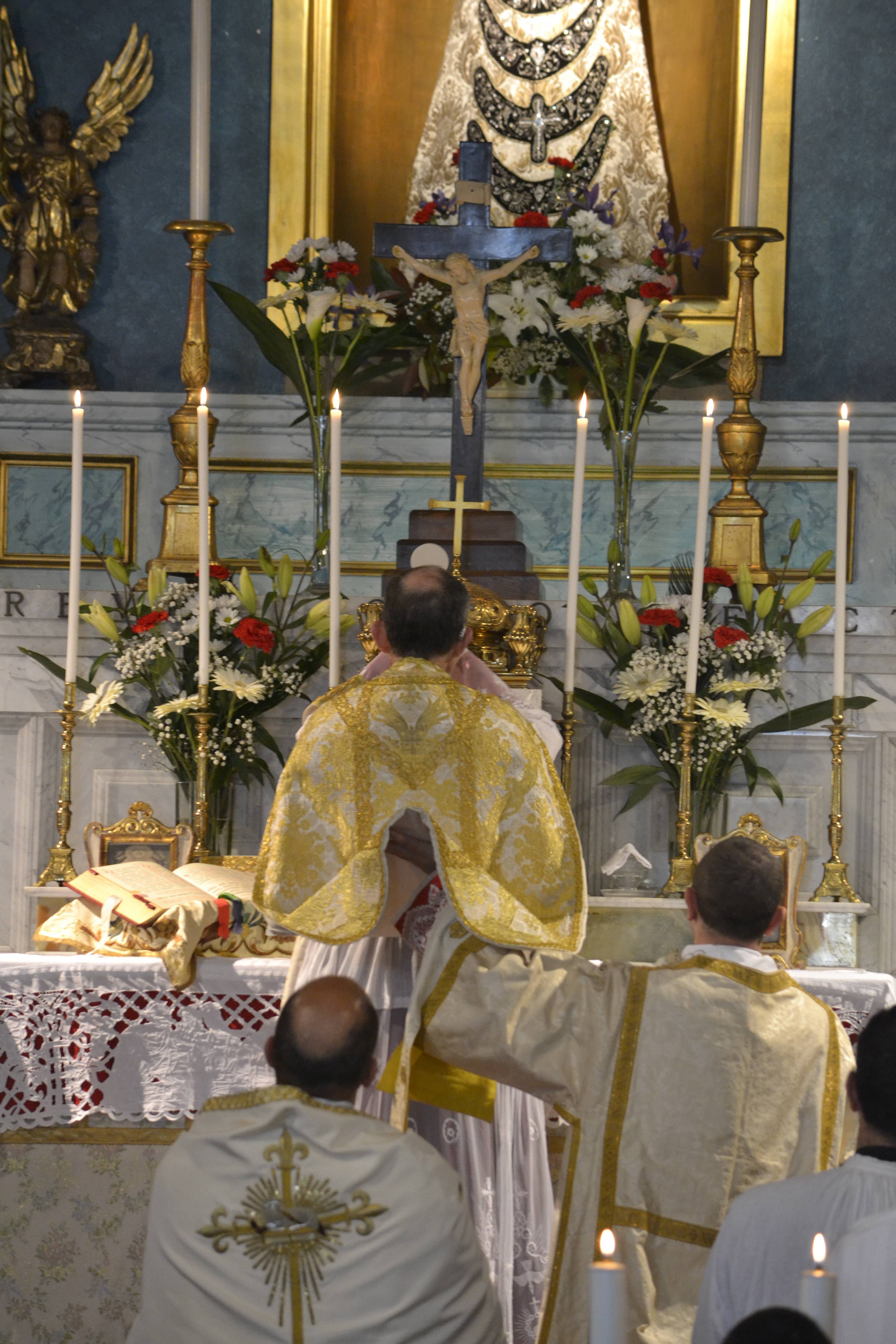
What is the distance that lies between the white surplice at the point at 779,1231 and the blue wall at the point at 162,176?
431 cm

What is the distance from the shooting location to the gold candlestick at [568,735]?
3738 millimetres

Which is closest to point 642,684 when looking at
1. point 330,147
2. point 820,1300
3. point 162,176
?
point 820,1300

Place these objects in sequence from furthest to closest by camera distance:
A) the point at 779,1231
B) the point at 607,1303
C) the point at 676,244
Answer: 1. the point at 676,244
2. the point at 779,1231
3. the point at 607,1303

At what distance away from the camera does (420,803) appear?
286 centimetres

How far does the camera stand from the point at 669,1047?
267 cm

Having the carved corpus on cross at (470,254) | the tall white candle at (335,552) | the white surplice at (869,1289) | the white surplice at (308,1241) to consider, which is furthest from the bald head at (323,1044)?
the carved corpus on cross at (470,254)

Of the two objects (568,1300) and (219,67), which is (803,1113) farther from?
(219,67)

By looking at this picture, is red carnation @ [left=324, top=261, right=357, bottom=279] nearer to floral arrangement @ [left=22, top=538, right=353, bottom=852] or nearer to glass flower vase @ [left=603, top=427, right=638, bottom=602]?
glass flower vase @ [left=603, top=427, right=638, bottom=602]

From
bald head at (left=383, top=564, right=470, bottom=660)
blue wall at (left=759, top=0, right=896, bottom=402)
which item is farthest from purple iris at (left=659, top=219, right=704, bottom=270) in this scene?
bald head at (left=383, top=564, right=470, bottom=660)

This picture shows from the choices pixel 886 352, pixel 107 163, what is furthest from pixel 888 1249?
pixel 107 163

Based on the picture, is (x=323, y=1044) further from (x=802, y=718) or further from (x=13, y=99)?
(x=13, y=99)

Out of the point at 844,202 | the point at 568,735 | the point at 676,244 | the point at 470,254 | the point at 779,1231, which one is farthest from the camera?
the point at 844,202

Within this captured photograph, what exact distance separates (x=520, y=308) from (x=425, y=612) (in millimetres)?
2433

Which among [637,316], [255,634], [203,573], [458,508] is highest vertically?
[637,316]
